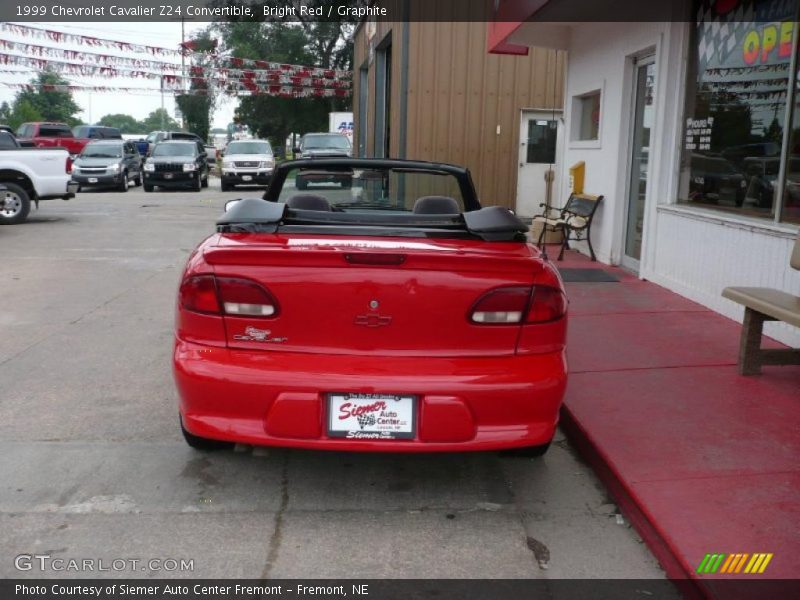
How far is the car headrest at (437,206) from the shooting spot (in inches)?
185

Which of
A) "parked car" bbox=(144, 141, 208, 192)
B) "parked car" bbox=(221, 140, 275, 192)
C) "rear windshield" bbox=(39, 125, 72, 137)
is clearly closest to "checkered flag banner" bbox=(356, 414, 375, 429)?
"parked car" bbox=(221, 140, 275, 192)

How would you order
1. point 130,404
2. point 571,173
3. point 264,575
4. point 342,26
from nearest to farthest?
point 264,575
point 130,404
point 571,173
point 342,26

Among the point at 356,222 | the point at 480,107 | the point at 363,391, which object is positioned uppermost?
the point at 480,107

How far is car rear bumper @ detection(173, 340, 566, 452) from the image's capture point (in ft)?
10.9

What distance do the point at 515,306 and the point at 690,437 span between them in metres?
1.40

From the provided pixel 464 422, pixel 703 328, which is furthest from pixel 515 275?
pixel 703 328

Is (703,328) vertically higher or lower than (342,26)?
lower

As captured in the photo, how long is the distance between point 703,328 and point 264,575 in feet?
15.3

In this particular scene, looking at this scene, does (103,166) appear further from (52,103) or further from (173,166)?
(52,103)

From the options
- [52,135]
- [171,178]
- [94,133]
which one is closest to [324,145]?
[171,178]

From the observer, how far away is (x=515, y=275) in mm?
3461

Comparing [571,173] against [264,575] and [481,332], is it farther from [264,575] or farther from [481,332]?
[264,575]

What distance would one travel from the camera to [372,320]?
3.40 metres

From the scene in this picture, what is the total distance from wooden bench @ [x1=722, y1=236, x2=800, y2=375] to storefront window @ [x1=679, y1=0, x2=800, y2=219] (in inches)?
53.7
